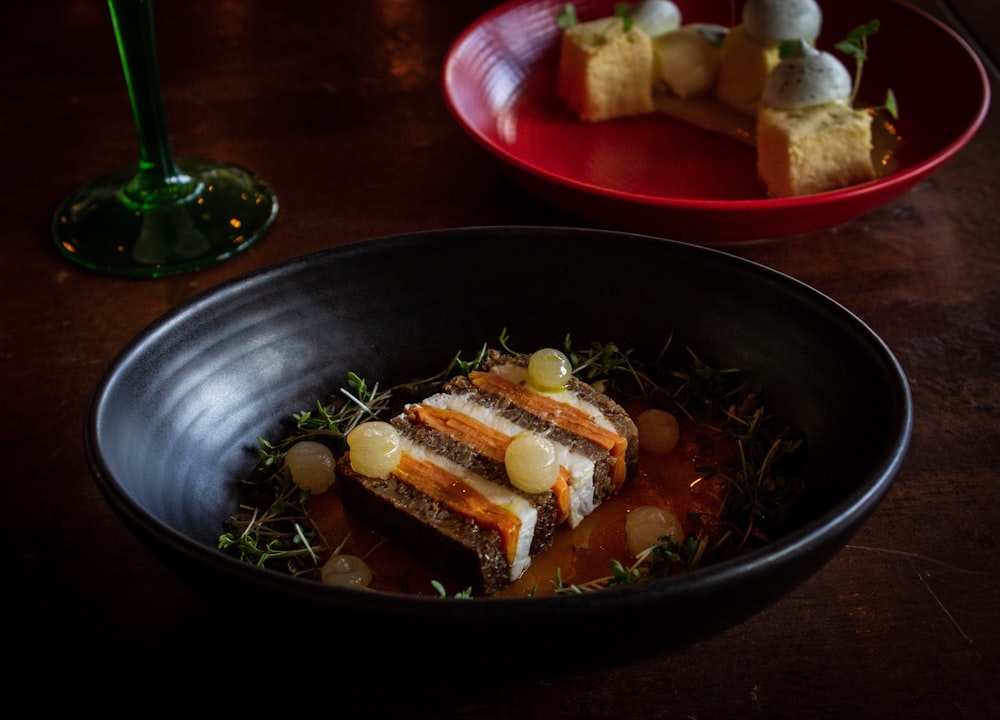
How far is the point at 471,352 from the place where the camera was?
753mm

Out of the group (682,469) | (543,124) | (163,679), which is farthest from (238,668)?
(543,124)

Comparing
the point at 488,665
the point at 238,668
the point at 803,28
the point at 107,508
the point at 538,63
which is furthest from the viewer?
the point at 538,63

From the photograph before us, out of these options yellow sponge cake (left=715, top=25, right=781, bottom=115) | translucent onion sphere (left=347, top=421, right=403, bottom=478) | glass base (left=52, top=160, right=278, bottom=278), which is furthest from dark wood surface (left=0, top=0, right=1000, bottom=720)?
yellow sponge cake (left=715, top=25, right=781, bottom=115)

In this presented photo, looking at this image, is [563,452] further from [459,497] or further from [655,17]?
[655,17]

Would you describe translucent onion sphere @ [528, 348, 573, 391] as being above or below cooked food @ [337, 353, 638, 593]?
above

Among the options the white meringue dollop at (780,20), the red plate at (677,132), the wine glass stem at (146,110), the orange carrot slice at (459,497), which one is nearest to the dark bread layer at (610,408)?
the orange carrot slice at (459,497)

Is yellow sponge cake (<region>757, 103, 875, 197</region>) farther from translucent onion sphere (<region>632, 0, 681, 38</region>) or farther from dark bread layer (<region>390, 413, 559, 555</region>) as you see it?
dark bread layer (<region>390, 413, 559, 555</region>)

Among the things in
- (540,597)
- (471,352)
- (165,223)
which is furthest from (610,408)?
(165,223)

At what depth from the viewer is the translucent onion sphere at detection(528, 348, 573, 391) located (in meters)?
0.67

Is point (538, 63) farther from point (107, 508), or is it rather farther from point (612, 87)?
point (107, 508)

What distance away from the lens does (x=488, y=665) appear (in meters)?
0.46

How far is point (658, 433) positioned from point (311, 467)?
24 centimetres

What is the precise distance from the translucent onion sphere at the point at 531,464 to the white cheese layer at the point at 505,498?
0.03 ft

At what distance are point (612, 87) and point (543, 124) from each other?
9cm
